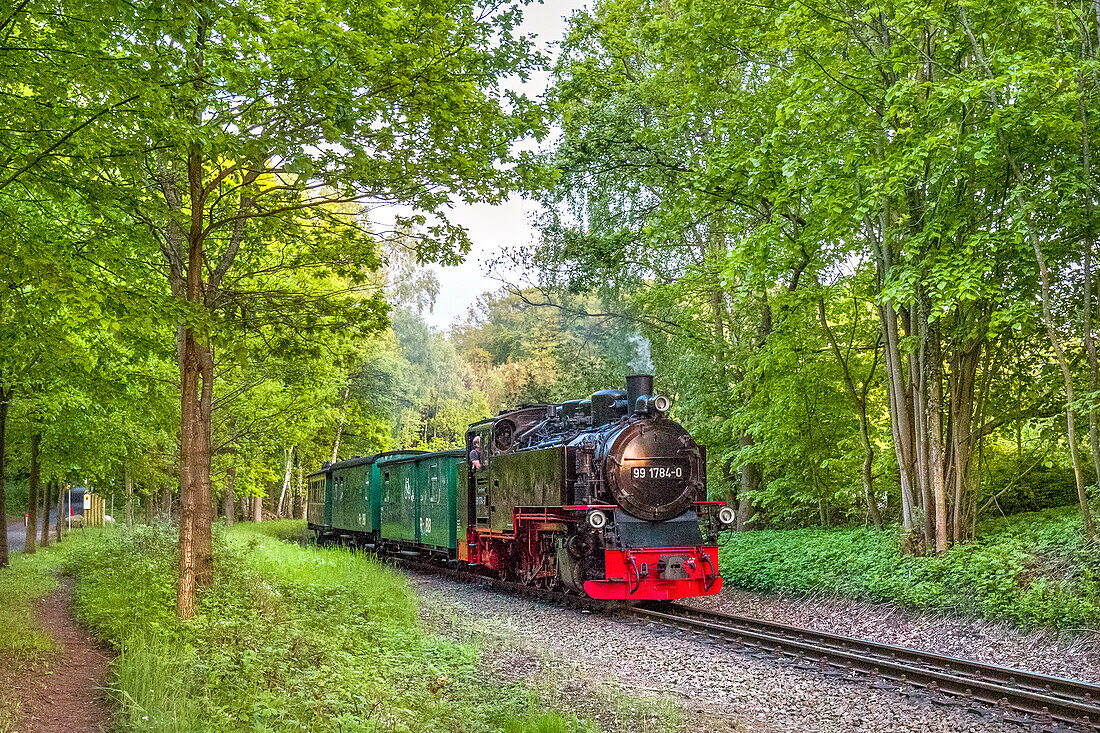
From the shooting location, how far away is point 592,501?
11.9m

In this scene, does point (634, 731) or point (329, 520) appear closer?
point (634, 731)

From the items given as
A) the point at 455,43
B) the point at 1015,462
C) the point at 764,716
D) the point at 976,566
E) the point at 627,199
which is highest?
the point at 627,199

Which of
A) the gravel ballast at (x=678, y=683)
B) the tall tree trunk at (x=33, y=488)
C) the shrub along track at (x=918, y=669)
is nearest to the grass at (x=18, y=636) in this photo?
the gravel ballast at (x=678, y=683)

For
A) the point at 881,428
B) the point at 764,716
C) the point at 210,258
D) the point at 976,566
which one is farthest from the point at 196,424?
the point at 881,428

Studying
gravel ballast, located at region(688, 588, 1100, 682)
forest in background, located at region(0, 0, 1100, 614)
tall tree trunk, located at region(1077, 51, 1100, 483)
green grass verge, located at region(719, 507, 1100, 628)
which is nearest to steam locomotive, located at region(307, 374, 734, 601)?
gravel ballast, located at region(688, 588, 1100, 682)

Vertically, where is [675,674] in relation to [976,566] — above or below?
below

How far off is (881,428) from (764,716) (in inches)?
397

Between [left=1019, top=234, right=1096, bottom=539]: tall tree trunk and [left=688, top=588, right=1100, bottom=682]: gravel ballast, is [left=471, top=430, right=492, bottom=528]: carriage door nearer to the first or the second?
[left=688, top=588, right=1100, bottom=682]: gravel ballast

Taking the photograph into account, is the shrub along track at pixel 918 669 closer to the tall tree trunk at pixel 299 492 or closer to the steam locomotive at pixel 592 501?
the steam locomotive at pixel 592 501

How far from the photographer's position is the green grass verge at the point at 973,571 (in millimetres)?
9539

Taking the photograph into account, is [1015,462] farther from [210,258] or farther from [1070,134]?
[210,258]

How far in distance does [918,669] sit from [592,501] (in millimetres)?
5025

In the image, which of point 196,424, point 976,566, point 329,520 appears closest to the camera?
point 196,424

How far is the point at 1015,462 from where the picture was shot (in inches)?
541
